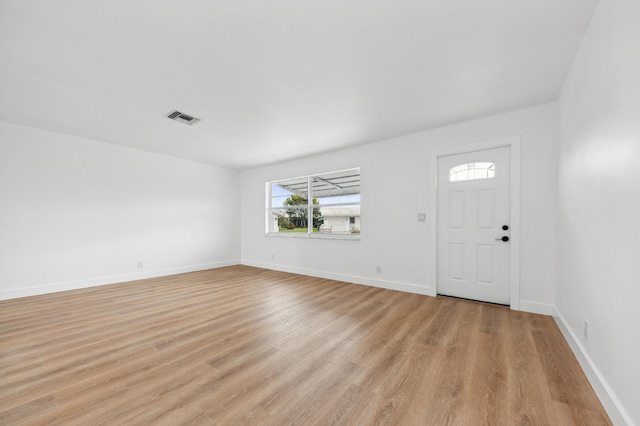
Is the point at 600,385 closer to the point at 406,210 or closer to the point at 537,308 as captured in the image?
the point at 537,308

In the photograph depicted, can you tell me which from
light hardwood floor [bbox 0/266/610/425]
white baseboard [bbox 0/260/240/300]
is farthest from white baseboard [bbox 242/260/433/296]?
white baseboard [bbox 0/260/240/300]

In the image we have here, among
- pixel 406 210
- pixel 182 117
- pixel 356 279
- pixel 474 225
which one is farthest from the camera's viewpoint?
pixel 356 279

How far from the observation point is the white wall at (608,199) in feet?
4.03

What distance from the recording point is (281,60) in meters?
2.19

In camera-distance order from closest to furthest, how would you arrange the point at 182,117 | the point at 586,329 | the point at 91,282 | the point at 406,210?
the point at 586,329
the point at 182,117
the point at 406,210
the point at 91,282

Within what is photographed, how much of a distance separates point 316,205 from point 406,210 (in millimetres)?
1985

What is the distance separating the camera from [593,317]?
174 cm

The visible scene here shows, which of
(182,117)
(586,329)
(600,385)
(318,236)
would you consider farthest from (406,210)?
(182,117)

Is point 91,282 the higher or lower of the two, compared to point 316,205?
lower

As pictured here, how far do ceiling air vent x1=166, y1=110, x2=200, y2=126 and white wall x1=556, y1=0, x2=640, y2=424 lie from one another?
3.91 metres

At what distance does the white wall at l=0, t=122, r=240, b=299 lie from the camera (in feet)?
12.0

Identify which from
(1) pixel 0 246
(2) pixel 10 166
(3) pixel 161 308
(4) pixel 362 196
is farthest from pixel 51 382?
(4) pixel 362 196

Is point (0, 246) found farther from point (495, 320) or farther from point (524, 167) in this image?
point (524, 167)

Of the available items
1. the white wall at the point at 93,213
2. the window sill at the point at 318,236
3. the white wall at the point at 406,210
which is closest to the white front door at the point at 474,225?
the white wall at the point at 406,210
